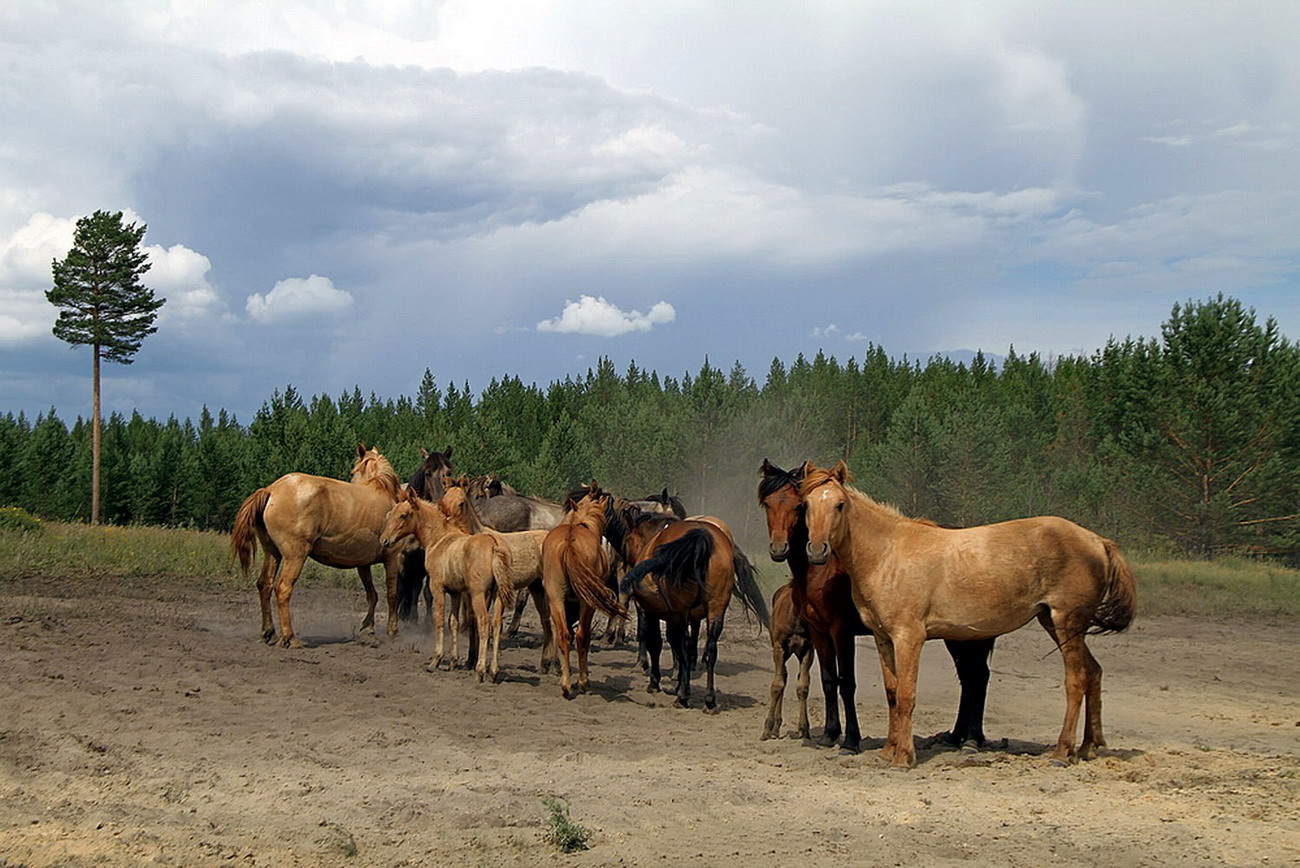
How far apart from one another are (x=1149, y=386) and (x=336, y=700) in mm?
34185

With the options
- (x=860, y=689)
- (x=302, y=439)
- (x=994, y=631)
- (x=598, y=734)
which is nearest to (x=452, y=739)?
(x=598, y=734)

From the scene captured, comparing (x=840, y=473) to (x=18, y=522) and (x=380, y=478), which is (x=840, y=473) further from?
(x=18, y=522)

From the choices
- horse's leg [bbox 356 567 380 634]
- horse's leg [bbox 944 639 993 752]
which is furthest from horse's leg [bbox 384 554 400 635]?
horse's leg [bbox 944 639 993 752]

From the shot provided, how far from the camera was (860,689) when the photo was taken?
40.7 ft

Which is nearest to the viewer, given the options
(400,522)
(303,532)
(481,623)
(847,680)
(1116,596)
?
(1116,596)

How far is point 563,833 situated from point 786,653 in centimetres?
418

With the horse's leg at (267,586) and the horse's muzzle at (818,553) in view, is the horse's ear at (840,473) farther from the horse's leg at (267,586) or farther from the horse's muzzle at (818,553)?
the horse's leg at (267,586)

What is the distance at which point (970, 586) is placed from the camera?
7531 mm

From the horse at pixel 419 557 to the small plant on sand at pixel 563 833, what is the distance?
8.10 metres

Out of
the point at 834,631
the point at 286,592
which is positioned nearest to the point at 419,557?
the point at 286,592

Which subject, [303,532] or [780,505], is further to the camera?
[303,532]

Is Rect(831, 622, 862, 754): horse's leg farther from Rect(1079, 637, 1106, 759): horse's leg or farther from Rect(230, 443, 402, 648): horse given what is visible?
Rect(230, 443, 402, 648): horse

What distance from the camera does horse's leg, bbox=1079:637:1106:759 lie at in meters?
7.64

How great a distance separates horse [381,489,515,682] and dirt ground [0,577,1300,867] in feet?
1.62
